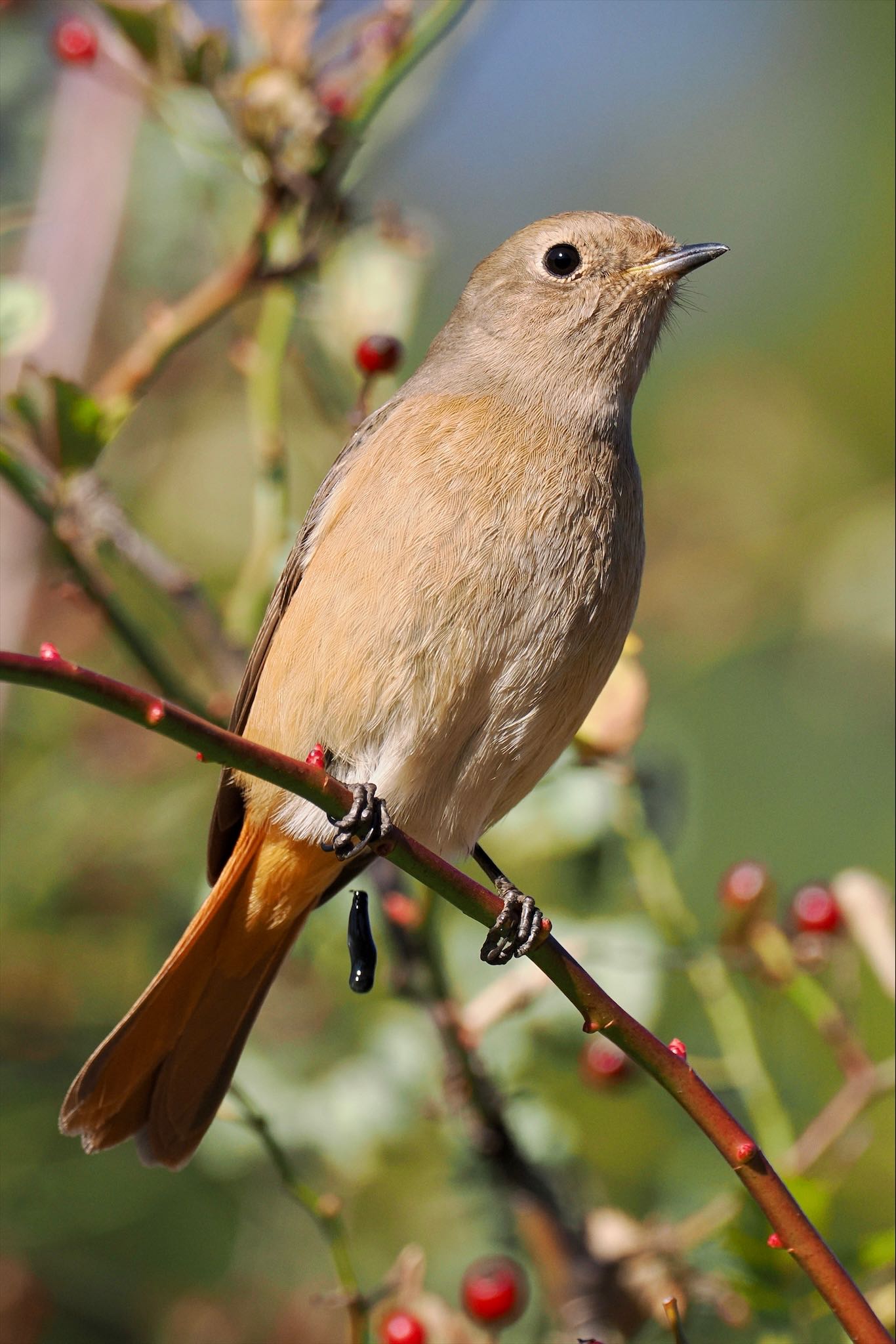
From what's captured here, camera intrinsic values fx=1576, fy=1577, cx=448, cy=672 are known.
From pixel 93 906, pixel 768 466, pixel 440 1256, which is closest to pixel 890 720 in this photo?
pixel 768 466

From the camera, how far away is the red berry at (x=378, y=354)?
348 cm

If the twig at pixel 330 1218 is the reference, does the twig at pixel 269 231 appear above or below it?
above

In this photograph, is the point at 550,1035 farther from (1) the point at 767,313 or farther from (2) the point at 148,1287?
(1) the point at 767,313

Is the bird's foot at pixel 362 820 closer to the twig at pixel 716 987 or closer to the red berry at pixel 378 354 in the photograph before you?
the twig at pixel 716 987

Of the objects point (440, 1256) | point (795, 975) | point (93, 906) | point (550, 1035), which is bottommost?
point (440, 1256)

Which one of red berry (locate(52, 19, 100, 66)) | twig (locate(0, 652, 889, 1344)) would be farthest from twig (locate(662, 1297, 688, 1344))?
red berry (locate(52, 19, 100, 66))

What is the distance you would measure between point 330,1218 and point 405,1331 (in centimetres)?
37

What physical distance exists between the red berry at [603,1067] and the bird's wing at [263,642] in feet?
2.98

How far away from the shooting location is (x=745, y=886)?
311 centimetres

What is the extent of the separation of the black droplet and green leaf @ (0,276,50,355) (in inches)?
48.4

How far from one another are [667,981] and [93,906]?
1464mm

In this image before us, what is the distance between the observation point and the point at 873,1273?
275 cm

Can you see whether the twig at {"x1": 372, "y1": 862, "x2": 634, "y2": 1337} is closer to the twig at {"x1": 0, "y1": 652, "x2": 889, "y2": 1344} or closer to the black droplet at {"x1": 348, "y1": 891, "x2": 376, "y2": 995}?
the black droplet at {"x1": 348, "y1": 891, "x2": 376, "y2": 995}

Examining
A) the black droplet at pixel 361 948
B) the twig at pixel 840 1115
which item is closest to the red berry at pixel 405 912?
the black droplet at pixel 361 948
